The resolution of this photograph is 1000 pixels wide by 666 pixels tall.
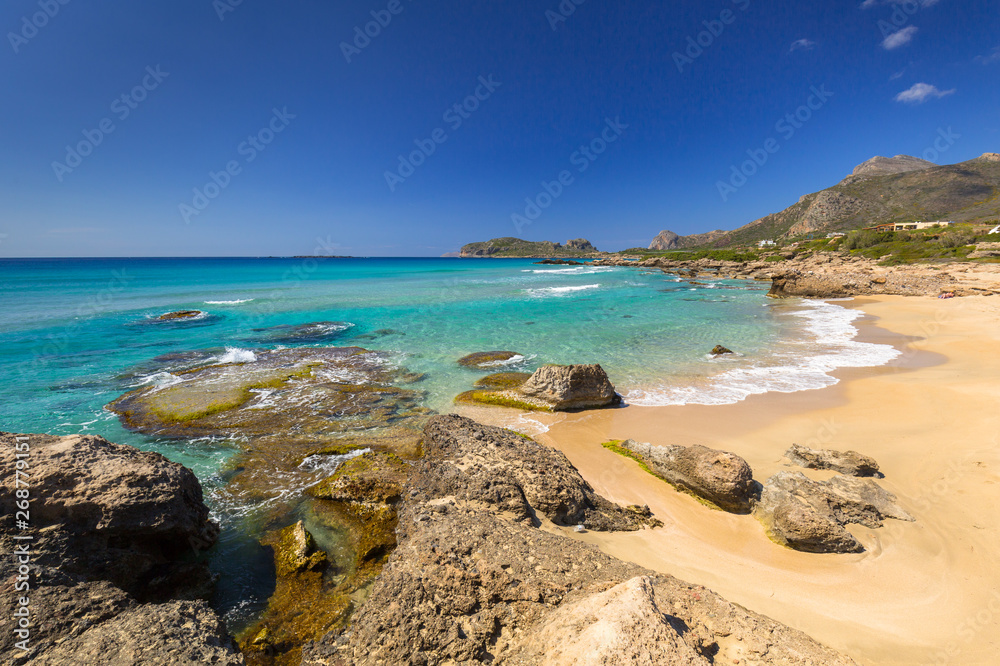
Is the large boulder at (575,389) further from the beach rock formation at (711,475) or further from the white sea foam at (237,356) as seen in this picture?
the white sea foam at (237,356)

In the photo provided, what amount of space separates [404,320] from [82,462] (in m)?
20.5

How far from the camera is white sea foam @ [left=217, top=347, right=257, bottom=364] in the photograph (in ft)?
48.9

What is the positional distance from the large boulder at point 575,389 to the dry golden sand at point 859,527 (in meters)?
0.40

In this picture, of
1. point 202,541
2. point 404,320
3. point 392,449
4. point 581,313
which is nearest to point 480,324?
point 404,320

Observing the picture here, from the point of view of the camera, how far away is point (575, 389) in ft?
32.4

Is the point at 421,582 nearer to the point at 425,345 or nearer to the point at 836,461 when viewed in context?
the point at 836,461

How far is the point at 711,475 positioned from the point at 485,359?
976 centimetres

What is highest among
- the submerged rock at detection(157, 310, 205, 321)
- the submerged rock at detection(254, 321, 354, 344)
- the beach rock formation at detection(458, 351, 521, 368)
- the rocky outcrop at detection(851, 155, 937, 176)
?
the rocky outcrop at detection(851, 155, 937, 176)

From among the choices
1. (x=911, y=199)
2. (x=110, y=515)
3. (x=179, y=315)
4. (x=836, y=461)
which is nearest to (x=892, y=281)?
(x=836, y=461)

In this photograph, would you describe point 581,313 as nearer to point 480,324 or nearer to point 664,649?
point 480,324

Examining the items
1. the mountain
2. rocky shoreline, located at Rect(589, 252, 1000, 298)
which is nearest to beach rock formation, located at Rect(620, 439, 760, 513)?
rocky shoreline, located at Rect(589, 252, 1000, 298)

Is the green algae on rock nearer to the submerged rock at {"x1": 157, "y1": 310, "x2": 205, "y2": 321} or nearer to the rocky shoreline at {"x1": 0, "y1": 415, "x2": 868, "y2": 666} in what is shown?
the rocky shoreline at {"x1": 0, "y1": 415, "x2": 868, "y2": 666}

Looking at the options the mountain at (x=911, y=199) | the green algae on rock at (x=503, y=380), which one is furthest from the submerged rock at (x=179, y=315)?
the mountain at (x=911, y=199)

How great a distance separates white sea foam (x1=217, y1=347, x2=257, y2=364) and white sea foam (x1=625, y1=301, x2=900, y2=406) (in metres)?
14.2
